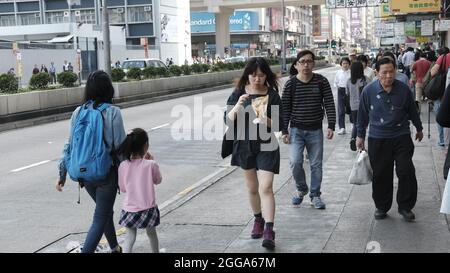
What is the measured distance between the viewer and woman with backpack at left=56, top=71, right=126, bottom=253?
4.91 metres

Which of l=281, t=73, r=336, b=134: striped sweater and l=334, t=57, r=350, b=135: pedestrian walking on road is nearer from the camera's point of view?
l=281, t=73, r=336, b=134: striped sweater

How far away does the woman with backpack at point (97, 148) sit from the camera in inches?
193

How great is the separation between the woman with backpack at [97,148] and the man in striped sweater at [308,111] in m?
2.36

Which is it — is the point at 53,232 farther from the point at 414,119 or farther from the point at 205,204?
the point at 414,119

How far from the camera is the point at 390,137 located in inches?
250

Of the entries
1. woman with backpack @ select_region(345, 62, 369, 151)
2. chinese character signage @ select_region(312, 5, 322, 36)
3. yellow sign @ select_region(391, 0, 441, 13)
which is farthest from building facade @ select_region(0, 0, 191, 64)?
chinese character signage @ select_region(312, 5, 322, 36)

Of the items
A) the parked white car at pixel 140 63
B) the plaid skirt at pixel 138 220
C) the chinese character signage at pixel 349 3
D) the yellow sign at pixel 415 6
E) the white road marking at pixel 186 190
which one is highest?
the chinese character signage at pixel 349 3

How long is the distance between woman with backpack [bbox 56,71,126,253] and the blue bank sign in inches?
3620

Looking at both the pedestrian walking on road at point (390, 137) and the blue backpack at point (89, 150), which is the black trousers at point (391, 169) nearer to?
the pedestrian walking on road at point (390, 137)

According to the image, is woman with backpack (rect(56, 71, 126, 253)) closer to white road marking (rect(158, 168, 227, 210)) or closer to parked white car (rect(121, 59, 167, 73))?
white road marking (rect(158, 168, 227, 210))

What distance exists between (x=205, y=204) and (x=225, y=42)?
62125 millimetres

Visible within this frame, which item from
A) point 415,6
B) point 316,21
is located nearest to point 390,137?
point 415,6

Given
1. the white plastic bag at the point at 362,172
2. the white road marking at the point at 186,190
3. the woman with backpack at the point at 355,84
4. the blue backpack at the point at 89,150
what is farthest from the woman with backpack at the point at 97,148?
the woman with backpack at the point at 355,84

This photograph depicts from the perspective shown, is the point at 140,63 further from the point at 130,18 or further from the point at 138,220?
the point at 130,18
